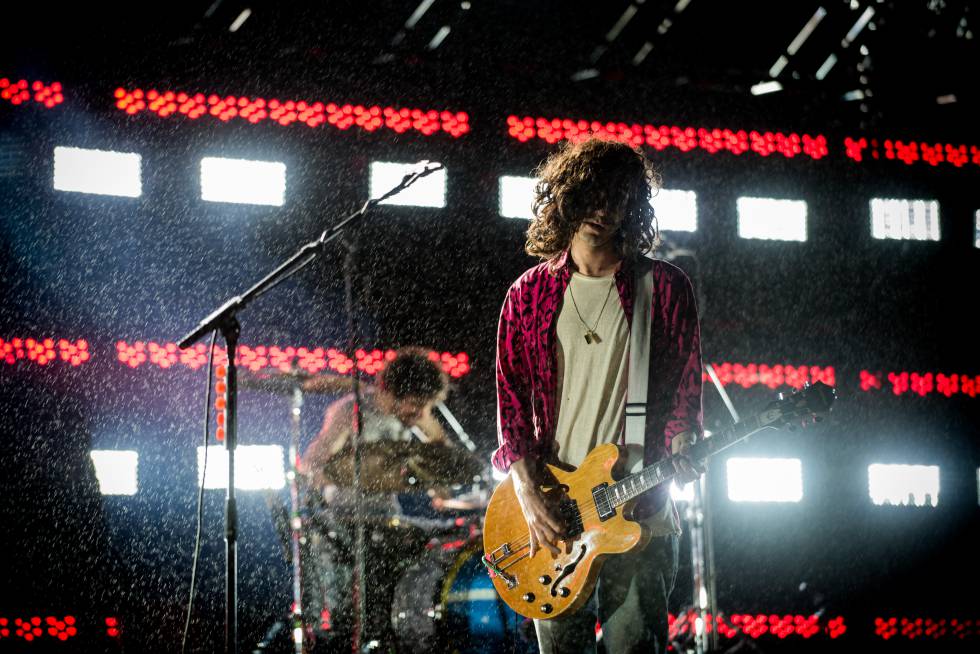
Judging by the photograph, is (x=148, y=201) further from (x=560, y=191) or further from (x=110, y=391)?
(x=560, y=191)

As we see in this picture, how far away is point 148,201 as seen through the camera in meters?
5.79

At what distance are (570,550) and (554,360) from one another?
1.70 ft

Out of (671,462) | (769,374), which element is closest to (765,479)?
(769,374)

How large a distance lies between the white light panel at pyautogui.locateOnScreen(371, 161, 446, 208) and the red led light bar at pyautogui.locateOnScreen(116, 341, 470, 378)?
3.60ft

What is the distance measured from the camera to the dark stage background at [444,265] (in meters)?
5.53

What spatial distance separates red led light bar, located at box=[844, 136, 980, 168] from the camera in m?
6.89

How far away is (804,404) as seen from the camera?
2283 mm

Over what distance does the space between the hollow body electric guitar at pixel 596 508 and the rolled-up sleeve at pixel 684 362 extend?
0.09 meters

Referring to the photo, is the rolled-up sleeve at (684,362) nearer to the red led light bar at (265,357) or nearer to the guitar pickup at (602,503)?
the guitar pickup at (602,503)

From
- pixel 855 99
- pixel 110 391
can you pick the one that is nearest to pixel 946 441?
pixel 855 99

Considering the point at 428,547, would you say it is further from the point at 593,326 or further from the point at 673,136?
the point at 673,136

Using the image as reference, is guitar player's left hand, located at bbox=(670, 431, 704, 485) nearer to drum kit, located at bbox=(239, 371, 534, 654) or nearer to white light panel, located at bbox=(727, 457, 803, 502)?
drum kit, located at bbox=(239, 371, 534, 654)

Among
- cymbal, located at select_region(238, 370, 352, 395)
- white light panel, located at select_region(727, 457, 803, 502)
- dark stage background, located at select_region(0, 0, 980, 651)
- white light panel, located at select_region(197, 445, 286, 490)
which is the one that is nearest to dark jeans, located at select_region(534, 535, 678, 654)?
cymbal, located at select_region(238, 370, 352, 395)

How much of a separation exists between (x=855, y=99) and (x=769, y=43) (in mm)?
770
